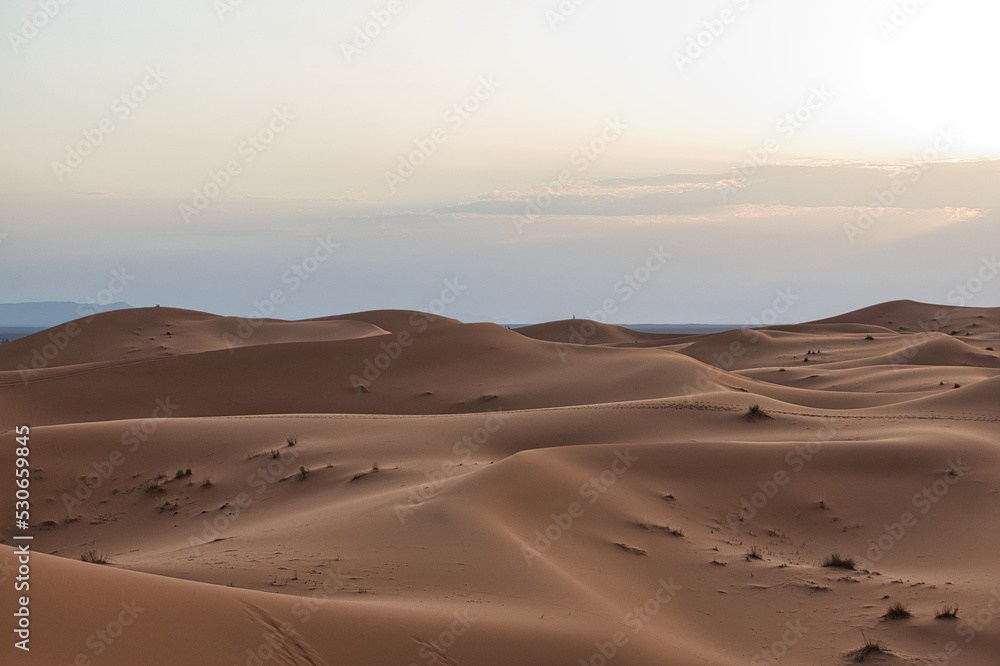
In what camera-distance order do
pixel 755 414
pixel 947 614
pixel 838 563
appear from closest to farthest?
1. pixel 947 614
2. pixel 838 563
3. pixel 755 414

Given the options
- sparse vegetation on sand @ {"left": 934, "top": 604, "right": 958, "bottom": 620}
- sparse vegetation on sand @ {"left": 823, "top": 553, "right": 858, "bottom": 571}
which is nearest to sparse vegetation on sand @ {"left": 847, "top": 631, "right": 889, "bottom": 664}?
sparse vegetation on sand @ {"left": 934, "top": 604, "right": 958, "bottom": 620}

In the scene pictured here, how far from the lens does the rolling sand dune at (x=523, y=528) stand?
6480mm

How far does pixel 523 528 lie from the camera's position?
1083cm

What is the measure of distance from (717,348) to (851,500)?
125ft

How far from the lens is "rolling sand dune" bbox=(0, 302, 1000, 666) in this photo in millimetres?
6480

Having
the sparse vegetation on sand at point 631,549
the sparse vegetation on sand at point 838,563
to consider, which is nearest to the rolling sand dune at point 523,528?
the sparse vegetation on sand at point 631,549

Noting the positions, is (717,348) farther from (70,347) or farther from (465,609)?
(465,609)

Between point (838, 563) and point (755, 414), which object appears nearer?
point (838, 563)

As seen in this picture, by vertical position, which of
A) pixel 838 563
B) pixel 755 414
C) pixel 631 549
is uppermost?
pixel 755 414

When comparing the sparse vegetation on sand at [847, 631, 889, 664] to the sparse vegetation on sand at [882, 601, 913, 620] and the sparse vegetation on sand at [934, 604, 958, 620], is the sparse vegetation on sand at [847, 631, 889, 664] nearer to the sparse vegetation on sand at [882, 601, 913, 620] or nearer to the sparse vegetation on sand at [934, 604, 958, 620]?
the sparse vegetation on sand at [882, 601, 913, 620]

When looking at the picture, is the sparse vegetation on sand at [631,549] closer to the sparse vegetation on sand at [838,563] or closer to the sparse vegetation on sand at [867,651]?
the sparse vegetation on sand at [838,563]

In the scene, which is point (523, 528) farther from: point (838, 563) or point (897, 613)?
point (897, 613)

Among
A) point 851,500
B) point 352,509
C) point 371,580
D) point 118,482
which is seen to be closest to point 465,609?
point 371,580

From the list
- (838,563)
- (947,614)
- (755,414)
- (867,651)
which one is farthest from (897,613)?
(755,414)
